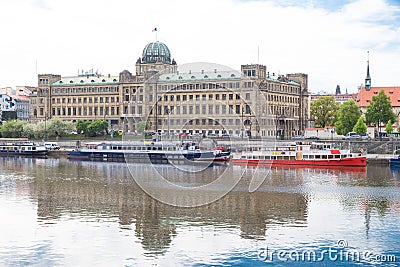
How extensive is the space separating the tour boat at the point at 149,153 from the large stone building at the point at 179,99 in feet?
49.1

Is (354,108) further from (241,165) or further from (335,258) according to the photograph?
(335,258)

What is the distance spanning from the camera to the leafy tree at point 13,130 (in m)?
114

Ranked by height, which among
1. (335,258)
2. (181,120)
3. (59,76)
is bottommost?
(335,258)

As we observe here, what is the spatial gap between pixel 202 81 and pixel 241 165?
123 ft

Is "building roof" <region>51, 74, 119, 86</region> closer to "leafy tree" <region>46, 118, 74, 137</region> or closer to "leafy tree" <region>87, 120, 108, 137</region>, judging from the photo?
"leafy tree" <region>87, 120, 108, 137</region>

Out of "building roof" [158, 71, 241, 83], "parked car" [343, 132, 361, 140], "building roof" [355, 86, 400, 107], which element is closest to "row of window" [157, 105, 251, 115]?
"building roof" [158, 71, 241, 83]

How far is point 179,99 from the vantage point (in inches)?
4464

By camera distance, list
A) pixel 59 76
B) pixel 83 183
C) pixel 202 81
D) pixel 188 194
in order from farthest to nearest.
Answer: pixel 59 76 → pixel 202 81 → pixel 83 183 → pixel 188 194

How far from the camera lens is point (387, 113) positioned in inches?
3679

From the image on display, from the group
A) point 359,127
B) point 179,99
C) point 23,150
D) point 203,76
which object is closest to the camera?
point 359,127

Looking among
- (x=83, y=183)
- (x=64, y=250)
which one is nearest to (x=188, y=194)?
(x=83, y=183)

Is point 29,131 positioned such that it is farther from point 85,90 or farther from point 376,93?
point 376,93

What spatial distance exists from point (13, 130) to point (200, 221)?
282ft

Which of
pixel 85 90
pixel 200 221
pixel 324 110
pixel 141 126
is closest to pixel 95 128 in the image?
pixel 141 126
